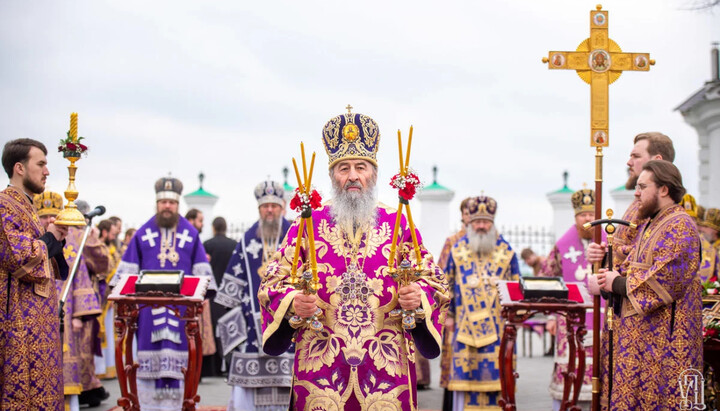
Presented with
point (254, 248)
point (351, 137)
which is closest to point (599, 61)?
point (351, 137)

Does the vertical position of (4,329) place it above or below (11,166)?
below

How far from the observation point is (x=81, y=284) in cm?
727

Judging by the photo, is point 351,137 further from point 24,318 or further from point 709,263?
point 709,263

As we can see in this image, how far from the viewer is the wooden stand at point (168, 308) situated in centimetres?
595

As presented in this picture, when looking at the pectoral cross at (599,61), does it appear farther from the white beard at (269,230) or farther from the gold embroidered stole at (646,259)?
the white beard at (269,230)

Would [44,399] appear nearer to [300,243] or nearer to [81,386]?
[300,243]

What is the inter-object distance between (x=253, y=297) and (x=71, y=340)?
1.93 m

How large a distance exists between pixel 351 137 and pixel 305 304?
954mm

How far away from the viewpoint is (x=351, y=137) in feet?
13.3

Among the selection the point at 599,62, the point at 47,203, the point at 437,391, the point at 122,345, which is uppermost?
the point at 599,62

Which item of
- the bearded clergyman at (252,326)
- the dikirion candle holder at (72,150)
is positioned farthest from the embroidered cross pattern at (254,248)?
the dikirion candle holder at (72,150)

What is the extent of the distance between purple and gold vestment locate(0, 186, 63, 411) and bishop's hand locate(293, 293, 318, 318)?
199cm

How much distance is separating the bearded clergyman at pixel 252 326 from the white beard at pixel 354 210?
3066mm

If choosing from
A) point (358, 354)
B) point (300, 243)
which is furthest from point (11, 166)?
point (358, 354)
